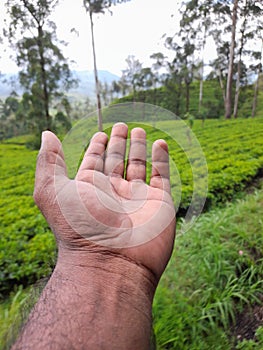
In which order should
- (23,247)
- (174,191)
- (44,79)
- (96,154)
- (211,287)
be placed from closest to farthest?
1. (96,154)
2. (174,191)
3. (211,287)
4. (23,247)
5. (44,79)

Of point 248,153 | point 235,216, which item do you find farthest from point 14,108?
point 235,216

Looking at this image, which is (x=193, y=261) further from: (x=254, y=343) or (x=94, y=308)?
(x=94, y=308)

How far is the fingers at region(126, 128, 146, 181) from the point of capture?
3.86 feet

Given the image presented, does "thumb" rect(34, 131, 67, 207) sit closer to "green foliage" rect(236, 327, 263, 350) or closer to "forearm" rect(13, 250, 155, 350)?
"forearm" rect(13, 250, 155, 350)

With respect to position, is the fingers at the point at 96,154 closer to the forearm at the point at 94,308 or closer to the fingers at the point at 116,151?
the fingers at the point at 116,151

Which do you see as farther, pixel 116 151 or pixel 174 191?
pixel 174 191

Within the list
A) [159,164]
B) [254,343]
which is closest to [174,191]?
[159,164]

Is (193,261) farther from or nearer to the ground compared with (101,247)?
nearer to the ground

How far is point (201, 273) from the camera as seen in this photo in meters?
1.59

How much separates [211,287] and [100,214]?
91cm

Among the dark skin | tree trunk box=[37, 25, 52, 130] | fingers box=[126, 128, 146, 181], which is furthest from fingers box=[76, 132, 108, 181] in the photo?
tree trunk box=[37, 25, 52, 130]

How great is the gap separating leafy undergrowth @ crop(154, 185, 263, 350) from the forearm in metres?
0.62

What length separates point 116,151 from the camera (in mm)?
1174

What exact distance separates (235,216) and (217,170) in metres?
1.68
